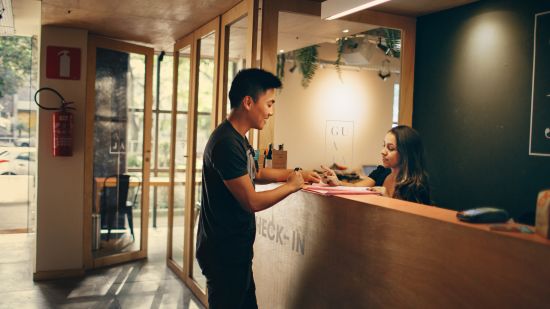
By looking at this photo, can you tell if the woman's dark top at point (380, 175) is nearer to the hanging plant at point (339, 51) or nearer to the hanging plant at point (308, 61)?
the hanging plant at point (339, 51)

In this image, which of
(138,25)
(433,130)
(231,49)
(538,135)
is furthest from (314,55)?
(538,135)

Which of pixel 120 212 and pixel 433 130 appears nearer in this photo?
pixel 433 130

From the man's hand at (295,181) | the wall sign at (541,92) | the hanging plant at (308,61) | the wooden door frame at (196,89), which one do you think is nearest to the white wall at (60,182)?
the wooden door frame at (196,89)

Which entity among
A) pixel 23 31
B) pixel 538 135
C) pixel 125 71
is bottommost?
pixel 538 135

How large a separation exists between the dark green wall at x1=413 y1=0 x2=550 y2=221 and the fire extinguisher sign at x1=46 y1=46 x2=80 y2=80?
3.50m

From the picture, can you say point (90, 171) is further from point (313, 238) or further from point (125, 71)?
point (313, 238)

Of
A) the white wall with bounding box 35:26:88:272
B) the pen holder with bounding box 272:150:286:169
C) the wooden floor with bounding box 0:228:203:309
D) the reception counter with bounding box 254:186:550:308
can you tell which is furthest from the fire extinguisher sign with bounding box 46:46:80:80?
the reception counter with bounding box 254:186:550:308

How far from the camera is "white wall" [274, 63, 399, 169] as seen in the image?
4.73 metres

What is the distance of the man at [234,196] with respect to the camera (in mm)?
2209

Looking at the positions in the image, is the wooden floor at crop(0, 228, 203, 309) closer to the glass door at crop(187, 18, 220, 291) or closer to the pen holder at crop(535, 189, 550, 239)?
the glass door at crop(187, 18, 220, 291)

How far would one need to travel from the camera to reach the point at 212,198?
2.33 meters

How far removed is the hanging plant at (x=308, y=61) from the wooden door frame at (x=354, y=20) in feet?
2.83

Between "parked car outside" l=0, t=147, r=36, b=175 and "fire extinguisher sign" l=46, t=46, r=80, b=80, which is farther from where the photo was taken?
"parked car outside" l=0, t=147, r=36, b=175

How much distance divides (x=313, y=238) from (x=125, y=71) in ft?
13.8
